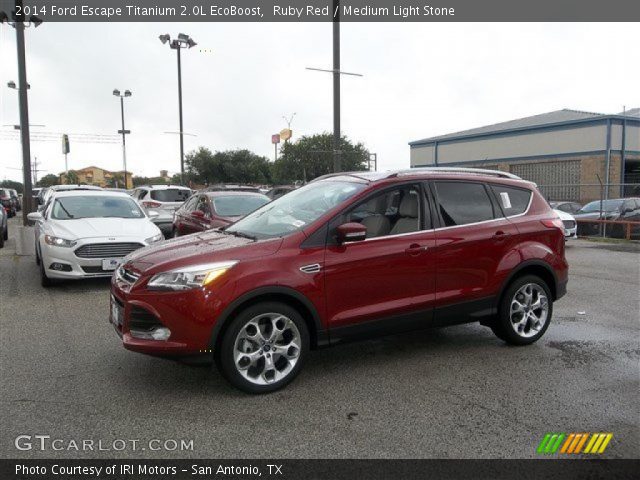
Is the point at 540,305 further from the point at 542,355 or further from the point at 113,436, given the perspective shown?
the point at 113,436

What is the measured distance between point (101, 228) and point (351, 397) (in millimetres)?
5875

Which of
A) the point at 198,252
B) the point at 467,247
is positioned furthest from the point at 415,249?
the point at 198,252

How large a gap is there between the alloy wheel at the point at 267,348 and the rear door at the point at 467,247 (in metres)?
1.48

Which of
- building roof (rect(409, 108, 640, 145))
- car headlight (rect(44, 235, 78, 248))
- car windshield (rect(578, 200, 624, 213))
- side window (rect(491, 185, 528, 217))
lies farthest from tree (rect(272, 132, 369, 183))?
side window (rect(491, 185, 528, 217))

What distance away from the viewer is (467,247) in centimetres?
502

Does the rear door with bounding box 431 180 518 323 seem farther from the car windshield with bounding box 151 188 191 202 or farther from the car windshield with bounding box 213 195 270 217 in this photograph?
the car windshield with bounding box 151 188 191 202

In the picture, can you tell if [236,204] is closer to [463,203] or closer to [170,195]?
[170,195]

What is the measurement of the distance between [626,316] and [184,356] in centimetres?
570

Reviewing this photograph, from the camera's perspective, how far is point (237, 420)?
372 cm

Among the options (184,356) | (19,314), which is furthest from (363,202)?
(19,314)

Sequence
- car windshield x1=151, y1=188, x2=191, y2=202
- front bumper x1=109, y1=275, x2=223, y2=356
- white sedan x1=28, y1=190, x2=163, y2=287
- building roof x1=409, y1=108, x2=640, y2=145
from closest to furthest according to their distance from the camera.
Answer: front bumper x1=109, y1=275, x2=223, y2=356, white sedan x1=28, y1=190, x2=163, y2=287, car windshield x1=151, y1=188, x2=191, y2=202, building roof x1=409, y1=108, x2=640, y2=145

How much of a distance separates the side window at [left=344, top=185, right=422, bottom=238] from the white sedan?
15.6ft

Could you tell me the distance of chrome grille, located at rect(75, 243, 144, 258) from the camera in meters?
8.00

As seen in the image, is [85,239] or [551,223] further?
[85,239]
